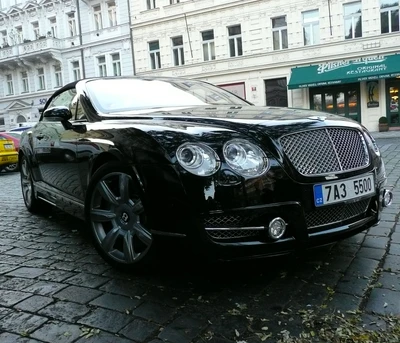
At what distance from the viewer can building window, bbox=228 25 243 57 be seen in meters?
22.8

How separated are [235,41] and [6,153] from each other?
15.1m

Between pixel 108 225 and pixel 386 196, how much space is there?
195cm

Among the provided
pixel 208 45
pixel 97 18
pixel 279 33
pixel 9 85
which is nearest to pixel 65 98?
pixel 279 33

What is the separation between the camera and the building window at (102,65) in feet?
91.6

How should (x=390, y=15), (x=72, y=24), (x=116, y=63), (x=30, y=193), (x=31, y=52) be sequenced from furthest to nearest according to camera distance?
(x=31, y=52), (x=72, y=24), (x=116, y=63), (x=390, y=15), (x=30, y=193)

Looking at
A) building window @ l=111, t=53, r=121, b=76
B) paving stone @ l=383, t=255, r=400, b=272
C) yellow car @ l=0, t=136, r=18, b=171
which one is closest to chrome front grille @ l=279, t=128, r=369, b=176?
paving stone @ l=383, t=255, r=400, b=272

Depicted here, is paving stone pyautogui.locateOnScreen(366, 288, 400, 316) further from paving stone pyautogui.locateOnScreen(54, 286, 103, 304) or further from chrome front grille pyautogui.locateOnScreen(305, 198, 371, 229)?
paving stone pyautogui.locateOnScreen(54, 286, 103, 304)

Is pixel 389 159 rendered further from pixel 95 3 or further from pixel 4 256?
pixel 95 3

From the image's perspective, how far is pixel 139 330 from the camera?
81.9 inches

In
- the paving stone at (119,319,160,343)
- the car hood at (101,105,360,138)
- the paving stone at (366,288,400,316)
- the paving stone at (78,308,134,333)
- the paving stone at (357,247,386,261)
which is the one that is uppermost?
the car hood at (101,105,360,138)

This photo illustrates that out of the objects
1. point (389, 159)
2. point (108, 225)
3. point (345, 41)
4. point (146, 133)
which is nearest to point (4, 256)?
point (108, 225)

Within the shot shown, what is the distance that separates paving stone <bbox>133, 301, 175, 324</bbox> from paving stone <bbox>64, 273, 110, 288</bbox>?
487mm

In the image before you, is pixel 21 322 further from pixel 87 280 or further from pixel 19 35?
pixel 19 35

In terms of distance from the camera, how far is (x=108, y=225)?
2965 millimetres
